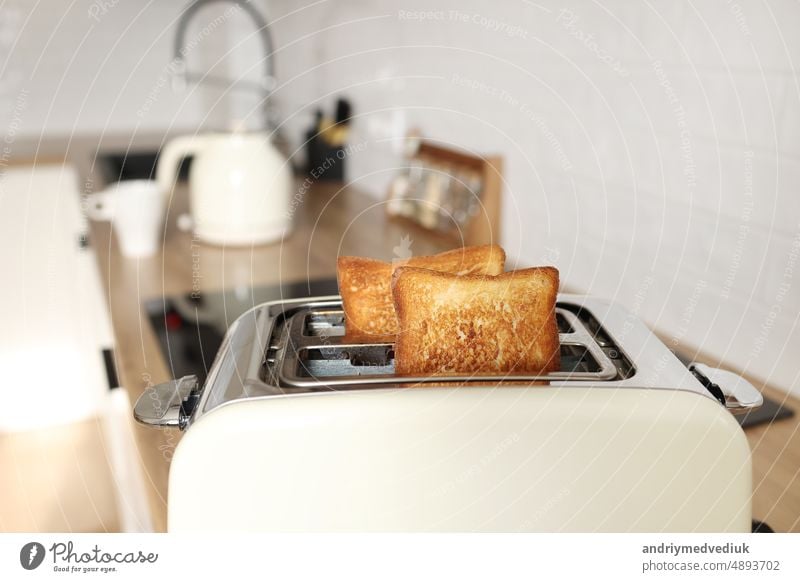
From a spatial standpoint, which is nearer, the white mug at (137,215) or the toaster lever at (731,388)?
the toaster lever at (731,388)

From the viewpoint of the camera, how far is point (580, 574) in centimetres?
42

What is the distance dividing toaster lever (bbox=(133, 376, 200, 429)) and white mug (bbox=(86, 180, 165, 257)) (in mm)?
710

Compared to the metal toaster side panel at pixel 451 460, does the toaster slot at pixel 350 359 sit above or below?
above

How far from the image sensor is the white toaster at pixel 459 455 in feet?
1.21

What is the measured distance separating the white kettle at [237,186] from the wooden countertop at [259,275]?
0.09 ft

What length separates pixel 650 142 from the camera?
823 mm

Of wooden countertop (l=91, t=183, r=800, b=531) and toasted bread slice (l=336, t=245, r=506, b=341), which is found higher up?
toasted bread slice (l=336, t=245, r=506, b=341)

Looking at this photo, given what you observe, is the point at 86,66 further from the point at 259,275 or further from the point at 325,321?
the point at 325,321

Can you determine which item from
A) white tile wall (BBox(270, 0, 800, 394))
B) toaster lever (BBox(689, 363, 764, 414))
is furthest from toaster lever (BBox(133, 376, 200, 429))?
white tile wall (BBox(270, 0, 800, 394))

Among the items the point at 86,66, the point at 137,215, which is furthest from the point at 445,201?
the point at 86,66

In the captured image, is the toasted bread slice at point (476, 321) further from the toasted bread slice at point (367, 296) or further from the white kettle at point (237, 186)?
the white kettle at point (237, 186)

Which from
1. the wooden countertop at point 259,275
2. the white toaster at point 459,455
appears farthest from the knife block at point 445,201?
the white toaster at point 459,455

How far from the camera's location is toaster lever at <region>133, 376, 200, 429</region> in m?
0.41

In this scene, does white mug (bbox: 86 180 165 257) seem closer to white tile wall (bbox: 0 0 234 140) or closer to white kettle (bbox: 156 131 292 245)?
white kettle (bbox: 156 131 292 245)
